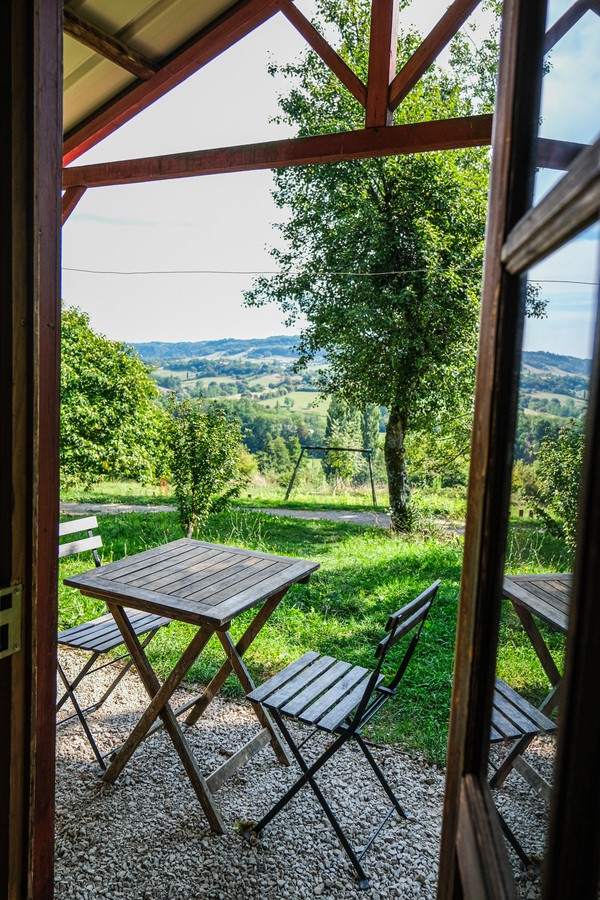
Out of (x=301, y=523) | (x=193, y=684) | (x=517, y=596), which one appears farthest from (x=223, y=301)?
(x=517, y=596)

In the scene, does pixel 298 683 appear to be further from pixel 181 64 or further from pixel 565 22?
pixel 181 64

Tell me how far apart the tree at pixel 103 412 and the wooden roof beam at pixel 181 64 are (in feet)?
14.7

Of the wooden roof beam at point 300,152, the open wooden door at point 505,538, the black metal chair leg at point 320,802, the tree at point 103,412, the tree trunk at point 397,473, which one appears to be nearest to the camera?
the open wooden door at point 505,538

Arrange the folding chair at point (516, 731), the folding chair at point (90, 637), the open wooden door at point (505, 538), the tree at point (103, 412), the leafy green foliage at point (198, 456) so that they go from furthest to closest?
the tree at point (103, 412)
the leafy green foliage at point (198, 456)
the folding chair at point (90, 637)
the folding chair at point (516, 731)
the open wooden door at point (505, 538)

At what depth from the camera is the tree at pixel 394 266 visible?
804 centimetres

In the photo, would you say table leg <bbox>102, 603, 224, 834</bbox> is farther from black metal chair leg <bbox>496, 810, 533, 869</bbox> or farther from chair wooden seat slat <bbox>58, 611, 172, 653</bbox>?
black metal chair leg <bbox>496, 810, 533, 869</bbox>

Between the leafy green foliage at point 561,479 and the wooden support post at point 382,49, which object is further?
the wooden support post at point 382,49

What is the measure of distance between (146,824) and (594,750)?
8.43 feet

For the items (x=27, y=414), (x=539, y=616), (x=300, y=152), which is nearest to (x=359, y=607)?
(x=300, y=152)

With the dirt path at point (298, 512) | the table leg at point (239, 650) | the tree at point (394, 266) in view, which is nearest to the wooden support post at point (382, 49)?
the table leg at point (239, 650)

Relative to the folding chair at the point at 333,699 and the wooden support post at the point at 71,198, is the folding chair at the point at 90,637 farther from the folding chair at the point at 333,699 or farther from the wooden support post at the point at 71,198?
the wooden support post at the point at 71,198

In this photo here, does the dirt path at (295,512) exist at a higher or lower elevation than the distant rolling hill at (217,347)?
lower

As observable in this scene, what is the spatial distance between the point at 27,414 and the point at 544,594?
3.72 ft

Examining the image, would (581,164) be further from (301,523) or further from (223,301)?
(223,301)
